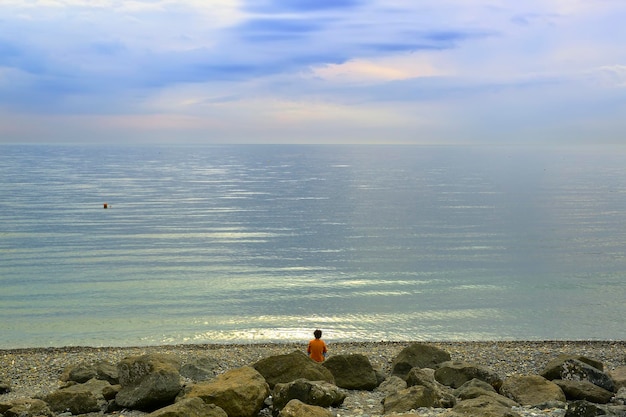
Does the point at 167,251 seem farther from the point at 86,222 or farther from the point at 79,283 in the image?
the point at 86,222

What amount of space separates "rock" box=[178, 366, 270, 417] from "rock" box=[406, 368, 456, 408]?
3.34 meters

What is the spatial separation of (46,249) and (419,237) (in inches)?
1066

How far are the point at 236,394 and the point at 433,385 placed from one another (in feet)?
13.8

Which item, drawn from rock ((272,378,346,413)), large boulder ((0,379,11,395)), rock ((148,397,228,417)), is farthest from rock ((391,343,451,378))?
large boulder ((0,379,11,395))

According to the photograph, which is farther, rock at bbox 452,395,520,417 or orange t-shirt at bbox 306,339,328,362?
orange t-shirt at bbox 306,339,328,362

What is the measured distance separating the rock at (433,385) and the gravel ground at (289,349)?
0.87 metres

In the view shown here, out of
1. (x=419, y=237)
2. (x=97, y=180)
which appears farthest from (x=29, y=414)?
(x=97, y=180)

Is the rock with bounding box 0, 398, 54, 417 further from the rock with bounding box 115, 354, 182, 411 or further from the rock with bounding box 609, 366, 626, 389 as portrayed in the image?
the rock with bounding box 609, 366, 626, 389

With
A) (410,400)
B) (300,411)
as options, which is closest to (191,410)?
(300,411)

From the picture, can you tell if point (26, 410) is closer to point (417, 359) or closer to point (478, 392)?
point (478, 392)

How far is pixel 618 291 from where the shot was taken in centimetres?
3284

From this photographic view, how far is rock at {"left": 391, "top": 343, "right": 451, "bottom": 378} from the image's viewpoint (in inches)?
657

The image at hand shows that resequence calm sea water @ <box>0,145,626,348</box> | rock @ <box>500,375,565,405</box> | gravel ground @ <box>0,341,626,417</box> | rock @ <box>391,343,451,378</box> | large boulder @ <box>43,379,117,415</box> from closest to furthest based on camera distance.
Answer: large boulder @ <box>43,379,117,415</box>, rock @ <box>500,375,565,405</box>, rock @ <box>391,343,451,378</box>, gravel ground @ <box>0,341,626,417</box>, calm sea water @ <box>0,145,626,348</box>

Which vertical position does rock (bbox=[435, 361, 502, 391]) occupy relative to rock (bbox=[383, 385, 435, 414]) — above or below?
below
